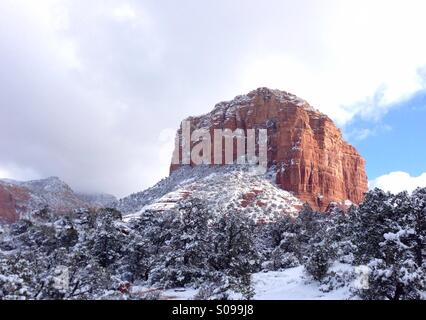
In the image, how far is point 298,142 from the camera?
569 ft

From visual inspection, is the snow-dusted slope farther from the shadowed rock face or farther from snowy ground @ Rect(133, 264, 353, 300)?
snowy ground @ Rect(133, 264, 353, 300)

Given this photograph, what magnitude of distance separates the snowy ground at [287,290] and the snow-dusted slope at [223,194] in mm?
61158

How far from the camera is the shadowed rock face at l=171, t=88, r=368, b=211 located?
167 meters

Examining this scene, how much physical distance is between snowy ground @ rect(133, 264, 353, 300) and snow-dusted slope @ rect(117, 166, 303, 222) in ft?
201

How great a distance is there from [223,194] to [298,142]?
214 feet

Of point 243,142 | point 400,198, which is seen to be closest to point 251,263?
point 400,198

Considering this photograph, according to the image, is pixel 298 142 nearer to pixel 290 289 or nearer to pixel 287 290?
pixel 290 289

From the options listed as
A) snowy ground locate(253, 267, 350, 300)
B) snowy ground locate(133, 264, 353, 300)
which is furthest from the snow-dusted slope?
snowy ground locate(253, 267, 350, 300)

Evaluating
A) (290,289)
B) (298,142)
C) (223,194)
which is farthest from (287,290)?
(298,142)

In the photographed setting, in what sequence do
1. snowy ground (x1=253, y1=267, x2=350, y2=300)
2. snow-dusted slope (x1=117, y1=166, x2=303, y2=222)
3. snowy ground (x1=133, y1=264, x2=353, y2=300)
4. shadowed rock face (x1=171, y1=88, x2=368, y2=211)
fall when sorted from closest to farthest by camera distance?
snowy ground (x1=253, y1=267, x2=350, y2=300) < snowy ground (x1=133, y1=264, x2=353, y2=300) < snow-dusted slope (x1=117, y1=166, x2=303, y2=222) < shadowed rock face (x1=171, y1=88, x2=368, y2=211)

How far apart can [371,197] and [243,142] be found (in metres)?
145

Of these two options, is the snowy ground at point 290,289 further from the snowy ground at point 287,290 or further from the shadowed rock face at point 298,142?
the shadowed rock face at point 298,142
